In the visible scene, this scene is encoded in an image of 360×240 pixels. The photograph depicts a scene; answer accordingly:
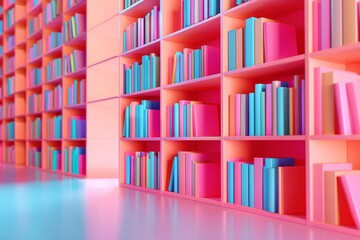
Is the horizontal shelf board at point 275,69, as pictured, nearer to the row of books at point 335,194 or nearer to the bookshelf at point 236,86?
the bookshelf at point 236,86

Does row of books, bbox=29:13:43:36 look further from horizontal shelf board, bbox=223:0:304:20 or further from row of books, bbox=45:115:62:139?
horizontal shelf board, bbox=223:0:304:20

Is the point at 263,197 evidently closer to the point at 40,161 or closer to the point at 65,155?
the point at 65,155

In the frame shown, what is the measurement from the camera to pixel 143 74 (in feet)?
12.3

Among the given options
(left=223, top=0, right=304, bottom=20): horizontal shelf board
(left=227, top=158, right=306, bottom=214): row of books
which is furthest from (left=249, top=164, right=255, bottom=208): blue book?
(left=223, top=0, right=304, bottom=20): horizontal shelf board

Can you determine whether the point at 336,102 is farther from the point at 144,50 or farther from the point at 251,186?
the point at 144,50

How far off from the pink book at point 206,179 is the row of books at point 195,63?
63 centimetres

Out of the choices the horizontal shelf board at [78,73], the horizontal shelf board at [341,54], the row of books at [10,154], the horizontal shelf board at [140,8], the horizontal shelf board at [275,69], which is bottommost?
the row of books at [10,154]

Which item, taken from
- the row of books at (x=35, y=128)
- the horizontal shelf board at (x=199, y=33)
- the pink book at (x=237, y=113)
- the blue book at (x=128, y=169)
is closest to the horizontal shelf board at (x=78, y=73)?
the row of books at (x=35, y=128)

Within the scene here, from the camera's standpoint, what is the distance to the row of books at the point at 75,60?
17.0 ft

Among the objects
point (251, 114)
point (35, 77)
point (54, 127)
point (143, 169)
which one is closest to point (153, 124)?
point (143, 169)

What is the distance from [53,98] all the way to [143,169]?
2533mm

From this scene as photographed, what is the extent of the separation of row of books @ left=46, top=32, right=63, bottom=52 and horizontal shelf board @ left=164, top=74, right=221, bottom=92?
2715 mm

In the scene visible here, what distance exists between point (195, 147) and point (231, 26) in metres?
1.20

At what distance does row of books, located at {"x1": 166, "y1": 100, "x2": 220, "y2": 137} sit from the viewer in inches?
125
